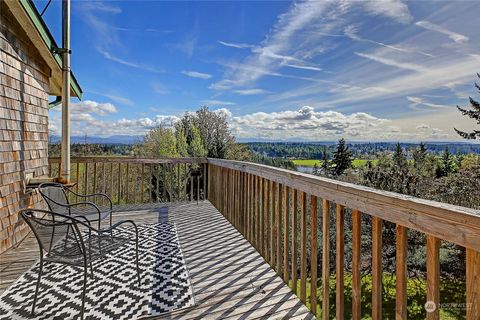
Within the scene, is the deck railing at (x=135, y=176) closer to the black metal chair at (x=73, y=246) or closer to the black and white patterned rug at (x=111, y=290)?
the black and white patterned rug at (x=111, y=290)

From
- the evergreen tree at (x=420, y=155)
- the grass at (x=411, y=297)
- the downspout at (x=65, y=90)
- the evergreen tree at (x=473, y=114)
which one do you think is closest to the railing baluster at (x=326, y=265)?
the downspout at (x=65, y=90)

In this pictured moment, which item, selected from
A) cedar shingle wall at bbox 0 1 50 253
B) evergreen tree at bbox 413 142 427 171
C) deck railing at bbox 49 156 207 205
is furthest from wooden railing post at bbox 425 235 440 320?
evergreen tree at bbox 413 142 427 171

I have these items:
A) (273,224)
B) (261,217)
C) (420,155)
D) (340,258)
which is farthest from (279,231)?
(420,155)

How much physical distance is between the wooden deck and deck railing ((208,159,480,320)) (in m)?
0.14

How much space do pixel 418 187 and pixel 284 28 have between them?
719cm

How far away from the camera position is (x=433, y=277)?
113 centimetres

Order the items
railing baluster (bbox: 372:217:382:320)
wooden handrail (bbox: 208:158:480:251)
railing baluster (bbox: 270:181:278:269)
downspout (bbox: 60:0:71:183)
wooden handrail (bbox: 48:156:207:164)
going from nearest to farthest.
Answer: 1. wooden handrail (bbox: 208:158:480:251)
2. railing baluster (bbox: 372:217:382:320)
3. railing baluster (bbox: 270:181:278:269)
4. downspout (bbox: 60:0:71:183)
5. wooden handrail (bbox: 48:156:207:164)

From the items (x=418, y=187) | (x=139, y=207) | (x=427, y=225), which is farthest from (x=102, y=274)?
(x=418, y=187)

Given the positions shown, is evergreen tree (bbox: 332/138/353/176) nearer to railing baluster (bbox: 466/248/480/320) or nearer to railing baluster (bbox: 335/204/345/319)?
railing baluster (bbox: 335/204/345/319)

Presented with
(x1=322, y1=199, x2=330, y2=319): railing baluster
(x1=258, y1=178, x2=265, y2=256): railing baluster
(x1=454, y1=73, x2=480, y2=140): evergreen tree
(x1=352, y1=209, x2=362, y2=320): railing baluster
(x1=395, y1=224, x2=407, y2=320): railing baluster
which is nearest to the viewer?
(x1=395, y1=224, x2=407, y2=320): railing baluster

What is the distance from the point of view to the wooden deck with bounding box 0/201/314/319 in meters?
2.06

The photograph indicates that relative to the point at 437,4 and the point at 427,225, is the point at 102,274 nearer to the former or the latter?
the point at 427,225

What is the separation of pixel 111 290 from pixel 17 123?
2.61 metres

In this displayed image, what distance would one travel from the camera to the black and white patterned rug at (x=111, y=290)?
6.70 ft
